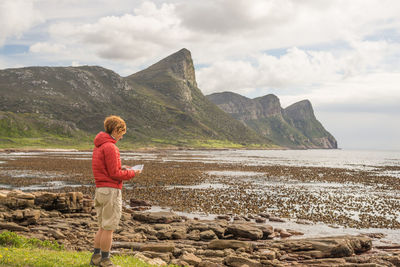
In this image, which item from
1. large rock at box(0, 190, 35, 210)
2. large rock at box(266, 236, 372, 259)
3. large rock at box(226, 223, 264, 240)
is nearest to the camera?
large rock at box(266, 236, 372, 259)

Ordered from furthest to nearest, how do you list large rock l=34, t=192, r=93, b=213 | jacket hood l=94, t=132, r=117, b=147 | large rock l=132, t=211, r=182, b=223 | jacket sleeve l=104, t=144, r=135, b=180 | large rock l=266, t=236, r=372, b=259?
1. large rock l=132, t=211, r=182, b=223
2. large rock l=34, t=192, r=93, b=213
3. large rock l=266, t=236, r=372, b=259
4. jacket hood l=94, t=132, r=117, b=147
5. jacket sleeve l=104, t=144, r=135, b=180

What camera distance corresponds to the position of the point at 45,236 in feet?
49.7

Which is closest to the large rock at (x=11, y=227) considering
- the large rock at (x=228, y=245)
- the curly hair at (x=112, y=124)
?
A: the large rock at (x=228, y=245)

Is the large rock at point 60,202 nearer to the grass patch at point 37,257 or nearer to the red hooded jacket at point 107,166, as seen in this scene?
the grass patch at point 37,257

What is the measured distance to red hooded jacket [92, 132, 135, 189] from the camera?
893 centimetres

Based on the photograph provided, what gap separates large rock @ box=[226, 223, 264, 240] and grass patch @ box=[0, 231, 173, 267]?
830cm

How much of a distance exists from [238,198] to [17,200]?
20748 mm

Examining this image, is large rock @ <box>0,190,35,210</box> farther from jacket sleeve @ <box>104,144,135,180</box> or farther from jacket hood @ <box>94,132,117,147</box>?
jacket sleeve @ <box>104,144,135,180</box>

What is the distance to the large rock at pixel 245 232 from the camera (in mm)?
18281

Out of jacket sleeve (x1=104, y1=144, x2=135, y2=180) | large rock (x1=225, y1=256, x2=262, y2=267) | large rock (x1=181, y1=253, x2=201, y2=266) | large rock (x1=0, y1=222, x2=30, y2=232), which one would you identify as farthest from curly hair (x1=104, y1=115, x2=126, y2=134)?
large rock (x1=0, y1=222, x2=30, y2=232)

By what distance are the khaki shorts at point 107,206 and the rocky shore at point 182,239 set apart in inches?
152

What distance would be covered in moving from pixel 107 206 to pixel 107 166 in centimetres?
116

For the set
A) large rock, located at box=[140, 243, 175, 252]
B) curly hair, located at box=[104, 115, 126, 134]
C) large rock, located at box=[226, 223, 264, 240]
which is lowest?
large rock, located at box=[226, 223, 264, 240]

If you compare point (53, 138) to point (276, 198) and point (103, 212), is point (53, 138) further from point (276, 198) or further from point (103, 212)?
point (103, 212)
